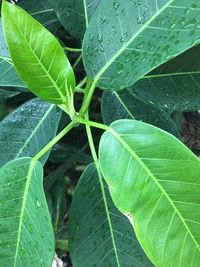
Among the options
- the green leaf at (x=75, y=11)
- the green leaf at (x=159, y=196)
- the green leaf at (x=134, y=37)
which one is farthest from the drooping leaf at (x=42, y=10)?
the green leaf at (x=159, y=196)

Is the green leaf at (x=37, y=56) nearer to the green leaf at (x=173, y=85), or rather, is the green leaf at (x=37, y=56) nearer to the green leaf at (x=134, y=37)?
the green leaf at (x=134, y=37)

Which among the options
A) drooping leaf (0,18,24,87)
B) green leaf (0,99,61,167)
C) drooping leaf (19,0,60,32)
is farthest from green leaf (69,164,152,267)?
drooping leaf (19,0,60,32)

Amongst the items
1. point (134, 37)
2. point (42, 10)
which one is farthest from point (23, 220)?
point (42, 10)

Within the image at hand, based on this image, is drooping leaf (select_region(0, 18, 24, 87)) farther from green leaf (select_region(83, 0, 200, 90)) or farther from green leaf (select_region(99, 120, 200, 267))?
green leaf (select_region(99, 120, 200, 267))

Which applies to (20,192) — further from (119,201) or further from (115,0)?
(115,0)

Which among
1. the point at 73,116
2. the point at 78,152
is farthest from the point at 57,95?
the point at 78,152

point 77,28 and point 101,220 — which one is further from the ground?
point 77,28
